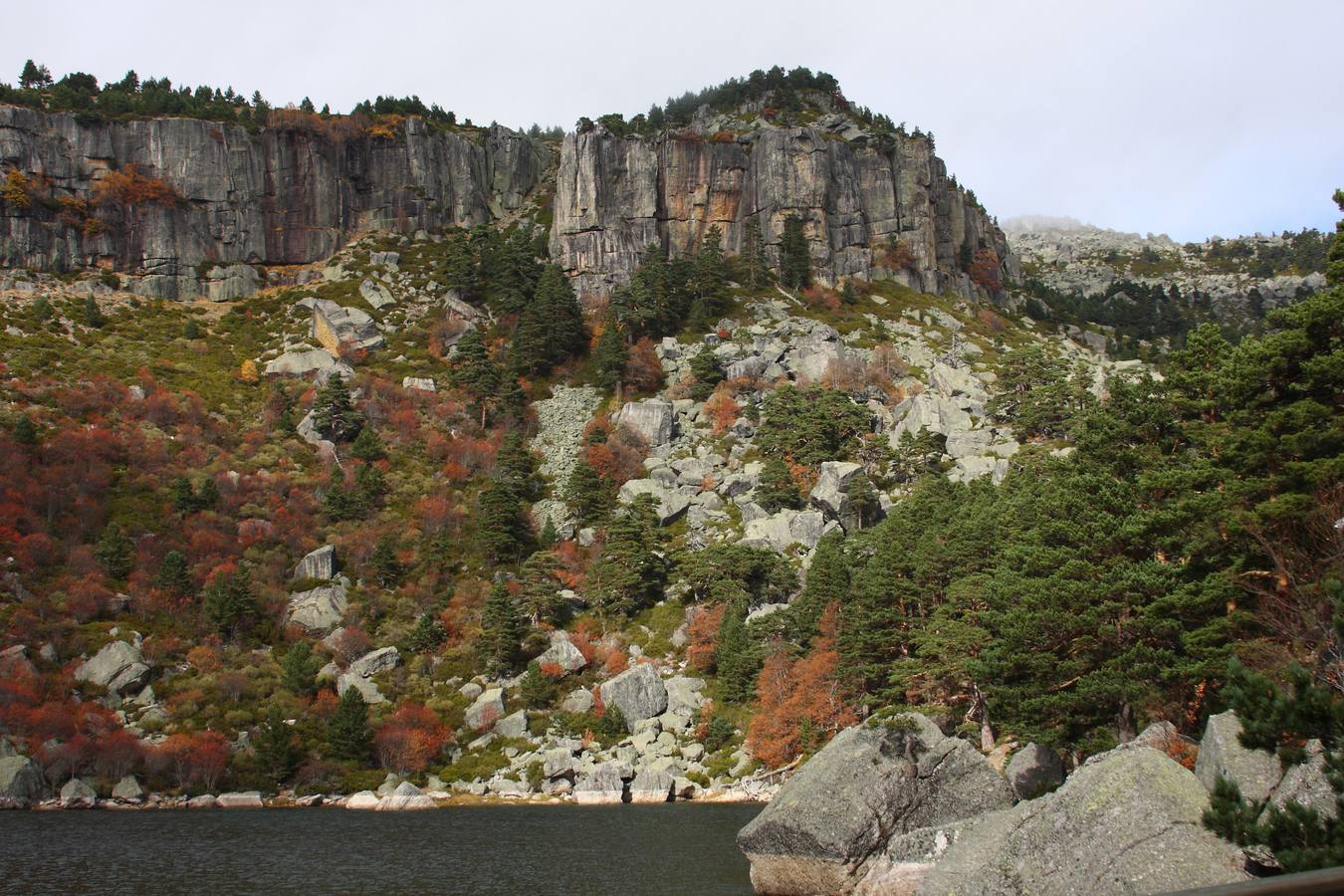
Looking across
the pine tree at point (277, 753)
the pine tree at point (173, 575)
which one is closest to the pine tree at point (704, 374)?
the pine tree at point (173, 575)

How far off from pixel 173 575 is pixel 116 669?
32.2 ft

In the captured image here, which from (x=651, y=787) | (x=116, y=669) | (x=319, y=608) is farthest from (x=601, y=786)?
(x=116, y=669)

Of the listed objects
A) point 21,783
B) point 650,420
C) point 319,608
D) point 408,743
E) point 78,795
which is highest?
point 650,420

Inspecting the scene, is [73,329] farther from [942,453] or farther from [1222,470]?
[1222,470]

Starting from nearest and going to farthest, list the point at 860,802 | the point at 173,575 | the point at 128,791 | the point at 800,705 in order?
the point at 860,802 → the point at 800,705 → the point at 128,791 → the point at 173,575

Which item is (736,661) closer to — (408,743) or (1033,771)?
(408,743)

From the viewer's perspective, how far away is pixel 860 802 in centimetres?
3506

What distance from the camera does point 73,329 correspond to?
119250 millimetres

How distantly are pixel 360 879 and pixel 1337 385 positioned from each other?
39583mm

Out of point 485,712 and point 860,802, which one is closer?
point 860,802

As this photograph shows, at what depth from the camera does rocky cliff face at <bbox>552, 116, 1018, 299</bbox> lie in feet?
490

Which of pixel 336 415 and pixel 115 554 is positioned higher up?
pixel 336 415

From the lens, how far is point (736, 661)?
72.9 m

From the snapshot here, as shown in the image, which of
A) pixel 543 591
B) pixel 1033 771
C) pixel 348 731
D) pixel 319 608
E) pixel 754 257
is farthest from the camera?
pixel 754 257
